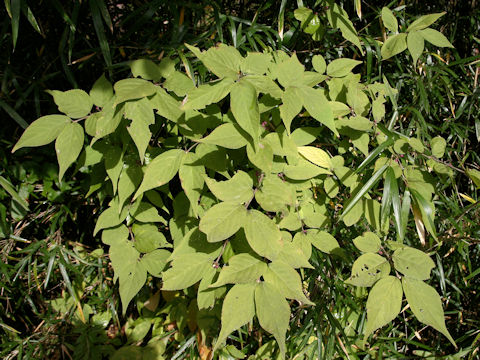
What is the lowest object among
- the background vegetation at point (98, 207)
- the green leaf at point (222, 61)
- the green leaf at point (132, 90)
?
the background vegetation at point (98, 207)

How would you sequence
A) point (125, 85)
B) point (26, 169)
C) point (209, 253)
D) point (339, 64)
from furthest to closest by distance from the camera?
point (26, 169)
point (339, 64)
point (209, 253)
point (125, 85)

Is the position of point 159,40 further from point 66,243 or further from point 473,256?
point 473,256

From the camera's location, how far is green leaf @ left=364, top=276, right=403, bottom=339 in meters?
0.85

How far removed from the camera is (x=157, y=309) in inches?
59.7

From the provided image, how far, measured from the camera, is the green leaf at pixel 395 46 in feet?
3.72

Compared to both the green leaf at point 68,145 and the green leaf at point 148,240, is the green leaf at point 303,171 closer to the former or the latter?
the green leaf at point 148,240

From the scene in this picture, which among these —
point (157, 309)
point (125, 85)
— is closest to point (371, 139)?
point (125, 85)

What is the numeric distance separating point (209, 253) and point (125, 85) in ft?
1.60

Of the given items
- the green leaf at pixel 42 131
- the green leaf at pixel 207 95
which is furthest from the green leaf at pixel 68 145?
the green leaf at pixel 207 95

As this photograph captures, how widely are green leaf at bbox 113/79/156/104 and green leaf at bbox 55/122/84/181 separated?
17cm

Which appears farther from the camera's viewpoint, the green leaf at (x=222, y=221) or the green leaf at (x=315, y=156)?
the green leaf at (x=315, y=156)

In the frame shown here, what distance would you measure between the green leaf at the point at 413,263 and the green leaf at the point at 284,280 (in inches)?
10.5

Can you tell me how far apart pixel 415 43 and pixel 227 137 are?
0.69m

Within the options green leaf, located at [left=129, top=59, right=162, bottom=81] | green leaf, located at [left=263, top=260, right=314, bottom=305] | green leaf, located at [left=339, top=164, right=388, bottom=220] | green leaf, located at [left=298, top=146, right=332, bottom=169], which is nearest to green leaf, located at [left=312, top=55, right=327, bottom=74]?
green leaf, located at [left=298, top=146, right=332, bottom=169]
